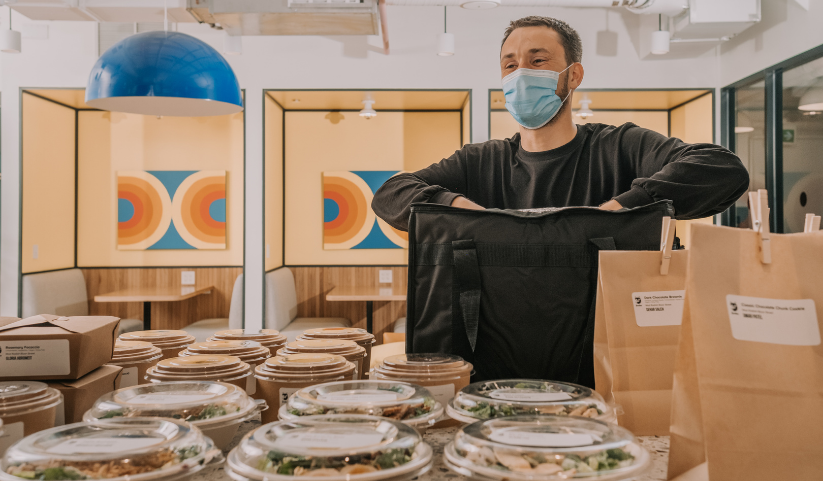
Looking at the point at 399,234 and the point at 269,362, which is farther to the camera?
the point at 399,234

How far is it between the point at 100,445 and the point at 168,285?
16.0 ft

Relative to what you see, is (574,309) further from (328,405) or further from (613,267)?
(328,405)

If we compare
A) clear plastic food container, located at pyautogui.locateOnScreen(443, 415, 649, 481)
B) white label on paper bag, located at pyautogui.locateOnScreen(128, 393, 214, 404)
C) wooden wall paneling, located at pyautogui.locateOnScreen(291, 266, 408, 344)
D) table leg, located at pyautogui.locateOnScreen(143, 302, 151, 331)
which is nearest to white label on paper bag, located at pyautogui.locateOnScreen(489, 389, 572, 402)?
clear plastic food container, located at pyautogui.locateOnScreen(443, 415, 649, 481)

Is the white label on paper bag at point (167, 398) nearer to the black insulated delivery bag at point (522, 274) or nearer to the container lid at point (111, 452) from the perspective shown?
the container lid at point (111, 452)

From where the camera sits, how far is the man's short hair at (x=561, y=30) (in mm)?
1568

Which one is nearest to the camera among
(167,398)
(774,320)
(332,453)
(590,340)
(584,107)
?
(332,453)

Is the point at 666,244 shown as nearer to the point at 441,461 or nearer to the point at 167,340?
the point at 441,461

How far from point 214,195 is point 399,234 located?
177 cm

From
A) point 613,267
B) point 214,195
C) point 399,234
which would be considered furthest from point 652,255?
point 214,195

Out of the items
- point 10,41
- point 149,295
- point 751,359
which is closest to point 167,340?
point 751,359

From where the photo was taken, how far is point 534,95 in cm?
160

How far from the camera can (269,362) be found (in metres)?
0.99

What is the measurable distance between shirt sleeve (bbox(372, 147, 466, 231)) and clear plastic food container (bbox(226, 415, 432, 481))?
69cm

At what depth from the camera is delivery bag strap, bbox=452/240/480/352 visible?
3.41ft
